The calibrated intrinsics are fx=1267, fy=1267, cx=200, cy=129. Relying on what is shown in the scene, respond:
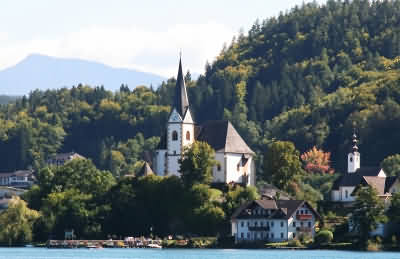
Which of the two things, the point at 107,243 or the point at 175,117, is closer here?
the point at 107,243

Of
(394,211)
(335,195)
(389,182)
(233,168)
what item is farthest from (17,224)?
(394,211)

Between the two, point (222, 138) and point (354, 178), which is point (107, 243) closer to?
point (222, 138)

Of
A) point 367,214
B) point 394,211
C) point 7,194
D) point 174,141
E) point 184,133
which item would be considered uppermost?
point 184,133

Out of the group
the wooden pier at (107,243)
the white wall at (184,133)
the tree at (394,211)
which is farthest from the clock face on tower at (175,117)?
the tree at (394,211)

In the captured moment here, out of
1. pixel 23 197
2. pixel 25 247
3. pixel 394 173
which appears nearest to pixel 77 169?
pixel 23 197

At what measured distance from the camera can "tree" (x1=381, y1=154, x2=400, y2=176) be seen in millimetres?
150012

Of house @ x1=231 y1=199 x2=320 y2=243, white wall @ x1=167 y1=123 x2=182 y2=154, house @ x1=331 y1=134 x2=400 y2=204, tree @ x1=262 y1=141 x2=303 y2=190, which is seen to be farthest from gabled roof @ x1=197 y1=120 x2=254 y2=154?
house @ x1=231 y1=199 x2=320 y2=243

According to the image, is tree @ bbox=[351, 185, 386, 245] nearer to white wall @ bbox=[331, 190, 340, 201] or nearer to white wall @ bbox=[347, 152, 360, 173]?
white wall @ bbox=[331, 190, 340, 201]

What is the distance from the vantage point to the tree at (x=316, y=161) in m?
178

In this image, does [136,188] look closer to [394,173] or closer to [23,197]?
[23,197]

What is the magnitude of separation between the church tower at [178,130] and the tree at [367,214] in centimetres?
2876

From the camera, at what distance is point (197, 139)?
133625 mm

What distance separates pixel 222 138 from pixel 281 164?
6.72 meters

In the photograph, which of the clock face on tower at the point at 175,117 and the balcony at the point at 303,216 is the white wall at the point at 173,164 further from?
the balcony at the point at 303,216
